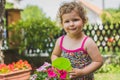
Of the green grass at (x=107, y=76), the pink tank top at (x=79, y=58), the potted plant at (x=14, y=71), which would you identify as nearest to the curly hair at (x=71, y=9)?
the pink tank top at (x=79, y=58)

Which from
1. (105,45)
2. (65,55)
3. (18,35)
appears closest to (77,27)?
(65,55)

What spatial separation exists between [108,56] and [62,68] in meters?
7.54

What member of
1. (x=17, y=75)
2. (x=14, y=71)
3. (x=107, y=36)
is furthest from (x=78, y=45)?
(x=107, y=36)

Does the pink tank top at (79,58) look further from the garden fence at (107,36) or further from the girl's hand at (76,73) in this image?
the garden fence at (107,36)

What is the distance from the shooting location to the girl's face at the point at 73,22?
288 centimetres

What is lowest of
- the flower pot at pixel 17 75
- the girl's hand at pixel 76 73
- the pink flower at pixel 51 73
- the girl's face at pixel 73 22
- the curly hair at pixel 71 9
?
the flower pot at pixel 17 75

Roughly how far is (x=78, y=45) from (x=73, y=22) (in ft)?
0.63

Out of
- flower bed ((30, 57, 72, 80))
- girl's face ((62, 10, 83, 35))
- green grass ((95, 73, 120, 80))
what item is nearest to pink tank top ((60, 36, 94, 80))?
girl's face ((62, 10, 83, 35))

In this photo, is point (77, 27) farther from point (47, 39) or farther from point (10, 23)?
point (10, 23)

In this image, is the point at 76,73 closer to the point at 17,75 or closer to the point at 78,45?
the point at 78,45

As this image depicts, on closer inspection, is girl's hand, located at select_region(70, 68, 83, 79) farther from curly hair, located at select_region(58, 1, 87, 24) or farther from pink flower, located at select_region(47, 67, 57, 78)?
curly hair, located at select_region(58, 1, 87, 24)

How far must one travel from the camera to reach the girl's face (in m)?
2.88

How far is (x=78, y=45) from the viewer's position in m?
2.96

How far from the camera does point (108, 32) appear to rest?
1091 centimetres
